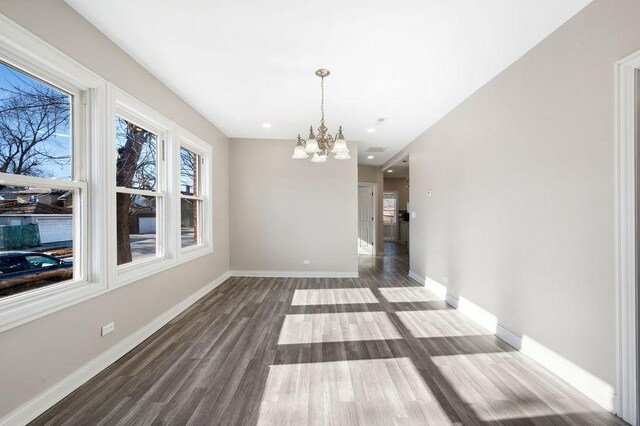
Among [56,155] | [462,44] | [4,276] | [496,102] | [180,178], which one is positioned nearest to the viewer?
[4,276]

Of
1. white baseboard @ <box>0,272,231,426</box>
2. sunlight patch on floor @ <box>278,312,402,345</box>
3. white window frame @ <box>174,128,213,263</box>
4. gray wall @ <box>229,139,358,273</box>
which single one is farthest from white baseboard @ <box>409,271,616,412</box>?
white window frame @ <box>174,128,213,263</box>

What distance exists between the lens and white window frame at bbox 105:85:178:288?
7.79 feet

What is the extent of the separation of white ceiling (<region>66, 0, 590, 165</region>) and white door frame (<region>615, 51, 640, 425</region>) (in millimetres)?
758

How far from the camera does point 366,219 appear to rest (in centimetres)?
855

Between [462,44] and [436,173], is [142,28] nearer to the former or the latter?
[462,44]

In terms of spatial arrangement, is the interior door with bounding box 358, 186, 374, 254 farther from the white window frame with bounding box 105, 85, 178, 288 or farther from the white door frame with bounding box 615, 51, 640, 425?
the white door frame with bounding box 615, 51, 640, 425

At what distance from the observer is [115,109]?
2.45 metres

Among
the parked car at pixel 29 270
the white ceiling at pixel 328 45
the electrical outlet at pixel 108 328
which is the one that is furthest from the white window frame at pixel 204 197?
the parked car at pixel 29 270

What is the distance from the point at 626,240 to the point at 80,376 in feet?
12.9

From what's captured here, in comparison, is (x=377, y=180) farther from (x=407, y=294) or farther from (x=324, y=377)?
(x=324, y=377)

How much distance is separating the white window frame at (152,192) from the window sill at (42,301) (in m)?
0.25

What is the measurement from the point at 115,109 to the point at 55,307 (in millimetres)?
1714

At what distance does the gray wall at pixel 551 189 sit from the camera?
182 centimetres

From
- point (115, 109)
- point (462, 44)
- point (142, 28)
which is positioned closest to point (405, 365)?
point (462, 44)
